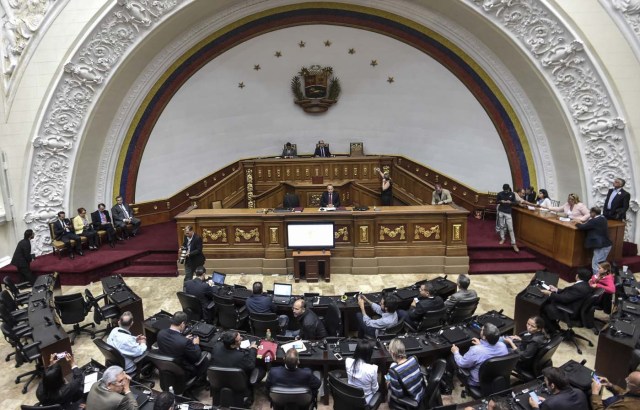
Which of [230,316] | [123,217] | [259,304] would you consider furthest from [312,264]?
[123,217]

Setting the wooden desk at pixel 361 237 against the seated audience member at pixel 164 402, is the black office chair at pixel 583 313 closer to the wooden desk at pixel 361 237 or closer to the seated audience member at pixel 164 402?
the wooden desk at pixel 361 237

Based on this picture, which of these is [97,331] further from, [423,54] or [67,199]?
[423,54]

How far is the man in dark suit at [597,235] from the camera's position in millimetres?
7285

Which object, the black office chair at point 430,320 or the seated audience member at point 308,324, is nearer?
the seated audience member at point 308,324

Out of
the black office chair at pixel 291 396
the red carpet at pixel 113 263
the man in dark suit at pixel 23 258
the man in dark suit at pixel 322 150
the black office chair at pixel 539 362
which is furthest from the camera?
the man in dark suit at pixel 322 150

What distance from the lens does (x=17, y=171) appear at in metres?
9.16

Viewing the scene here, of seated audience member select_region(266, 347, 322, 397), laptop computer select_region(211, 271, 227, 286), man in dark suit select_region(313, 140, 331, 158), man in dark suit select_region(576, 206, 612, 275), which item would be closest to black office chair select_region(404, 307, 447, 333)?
seated audience member select_region(266, 347, 322, 397)

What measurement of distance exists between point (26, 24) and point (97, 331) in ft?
23.4

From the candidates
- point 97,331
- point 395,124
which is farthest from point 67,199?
point 395,124

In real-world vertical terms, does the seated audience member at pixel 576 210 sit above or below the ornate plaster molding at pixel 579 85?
below

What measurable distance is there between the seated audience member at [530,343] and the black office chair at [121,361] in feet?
14.0

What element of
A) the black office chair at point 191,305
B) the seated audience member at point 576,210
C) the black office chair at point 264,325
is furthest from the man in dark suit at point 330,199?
the seated audience member at point 576,210

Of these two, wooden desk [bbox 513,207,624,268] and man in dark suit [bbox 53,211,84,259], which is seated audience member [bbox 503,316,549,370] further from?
man in dark suit [bbox 53,211,84,259]

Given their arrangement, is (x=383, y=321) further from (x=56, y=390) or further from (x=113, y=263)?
(x=113, y=263)
